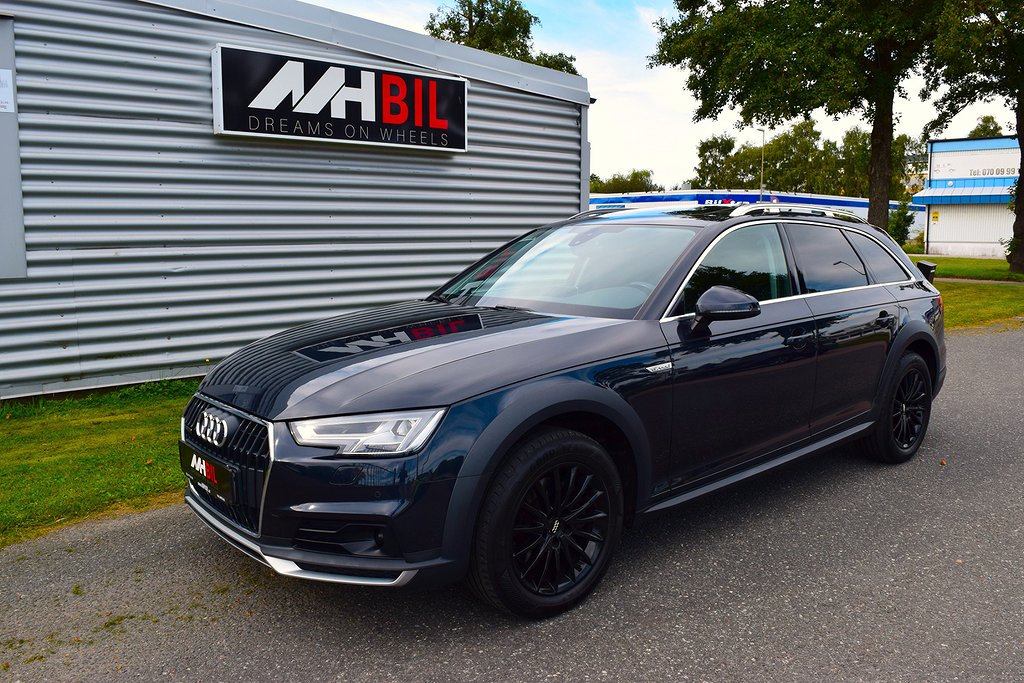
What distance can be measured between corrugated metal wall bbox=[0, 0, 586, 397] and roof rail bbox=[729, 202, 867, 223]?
16.6ft

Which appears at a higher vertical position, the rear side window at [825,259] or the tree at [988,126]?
the tree at [988,126]

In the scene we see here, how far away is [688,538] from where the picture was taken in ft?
13.3

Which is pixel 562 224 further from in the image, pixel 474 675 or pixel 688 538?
pixel 474 675

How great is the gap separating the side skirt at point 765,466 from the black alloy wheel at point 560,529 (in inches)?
14.0

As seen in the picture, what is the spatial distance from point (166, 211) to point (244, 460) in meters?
5.17

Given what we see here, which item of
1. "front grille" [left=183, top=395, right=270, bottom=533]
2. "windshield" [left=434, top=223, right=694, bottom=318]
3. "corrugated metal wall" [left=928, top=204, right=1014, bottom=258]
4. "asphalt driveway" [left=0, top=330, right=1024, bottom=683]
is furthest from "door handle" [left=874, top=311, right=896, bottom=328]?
"corrugated metal wall" [left=928, top=204, right=1014, bottom=258]

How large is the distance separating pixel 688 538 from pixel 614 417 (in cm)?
108

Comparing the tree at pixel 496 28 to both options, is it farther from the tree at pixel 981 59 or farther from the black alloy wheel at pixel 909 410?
the black alloy wheel at pixel 909 410

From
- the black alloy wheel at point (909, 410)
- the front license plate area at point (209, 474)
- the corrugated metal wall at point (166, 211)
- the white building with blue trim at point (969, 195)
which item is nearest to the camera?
the front license plate area at point (209, 474)

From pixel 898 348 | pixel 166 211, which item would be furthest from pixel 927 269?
pixel 166 211

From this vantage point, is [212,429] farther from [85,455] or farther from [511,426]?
[85,455]

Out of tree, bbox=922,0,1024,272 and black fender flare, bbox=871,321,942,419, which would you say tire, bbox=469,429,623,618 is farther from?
tree, bbox=922,0,1024,272

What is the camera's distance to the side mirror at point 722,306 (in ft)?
11.8

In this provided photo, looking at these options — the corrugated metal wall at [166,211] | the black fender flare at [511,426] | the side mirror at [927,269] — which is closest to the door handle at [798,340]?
the black fender flare at [511,426]
